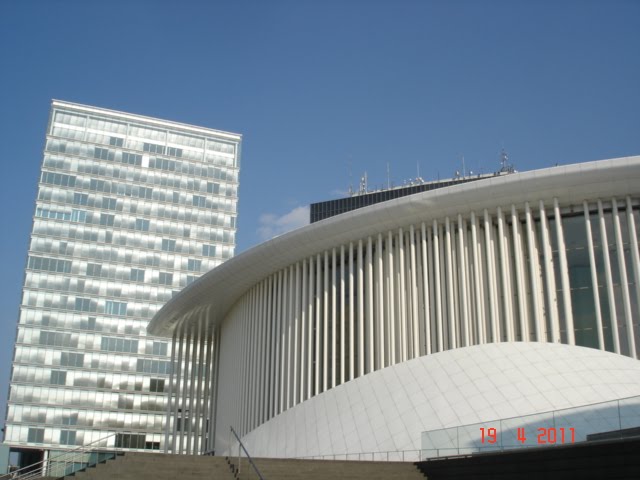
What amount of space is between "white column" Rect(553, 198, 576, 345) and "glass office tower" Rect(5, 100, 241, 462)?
6172 centimetres

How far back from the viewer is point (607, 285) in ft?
102

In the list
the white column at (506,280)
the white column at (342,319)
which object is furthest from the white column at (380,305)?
the white column at (506,280)

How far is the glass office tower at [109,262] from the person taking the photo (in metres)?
82.2

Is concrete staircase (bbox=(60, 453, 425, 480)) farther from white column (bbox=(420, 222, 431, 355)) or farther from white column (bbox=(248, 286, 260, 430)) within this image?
white column (bbox=(248, 286, 260, 430))

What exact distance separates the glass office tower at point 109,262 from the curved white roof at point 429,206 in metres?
43.0

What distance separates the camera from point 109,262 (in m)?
87.6

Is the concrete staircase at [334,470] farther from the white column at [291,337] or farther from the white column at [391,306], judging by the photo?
the white column at [291,337]

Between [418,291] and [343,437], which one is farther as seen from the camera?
[418,291]

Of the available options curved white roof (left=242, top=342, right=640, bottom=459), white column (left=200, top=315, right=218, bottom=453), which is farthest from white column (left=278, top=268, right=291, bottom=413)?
white column (left=200, top=315, right=218, bottom=453)

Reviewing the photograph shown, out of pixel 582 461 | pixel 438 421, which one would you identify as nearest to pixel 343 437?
pixel 438 421

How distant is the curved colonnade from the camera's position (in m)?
31.4

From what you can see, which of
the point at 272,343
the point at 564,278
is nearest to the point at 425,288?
the point at 564,278

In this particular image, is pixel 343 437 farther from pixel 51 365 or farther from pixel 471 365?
pixel 51 365

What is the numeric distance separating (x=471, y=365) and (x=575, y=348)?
3828mm
